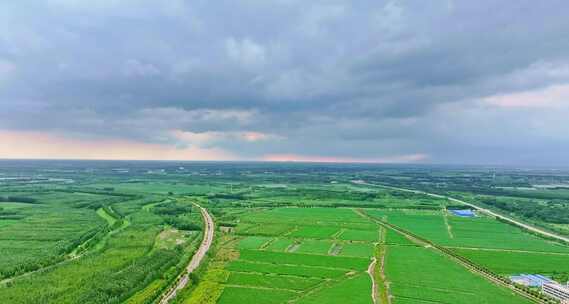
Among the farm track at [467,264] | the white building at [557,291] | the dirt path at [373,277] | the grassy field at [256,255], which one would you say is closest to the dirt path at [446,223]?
the grassy field at [256,255]

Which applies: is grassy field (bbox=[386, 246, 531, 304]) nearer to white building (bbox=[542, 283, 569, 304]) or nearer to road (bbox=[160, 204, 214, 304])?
white building (bbox=[542, 283, 569, 304])

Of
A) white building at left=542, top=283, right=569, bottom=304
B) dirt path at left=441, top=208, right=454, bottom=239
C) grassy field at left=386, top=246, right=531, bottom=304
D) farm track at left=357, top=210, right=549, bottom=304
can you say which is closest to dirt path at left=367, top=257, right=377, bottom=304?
grassy field at left=386, top=246, right=531, bottom=304

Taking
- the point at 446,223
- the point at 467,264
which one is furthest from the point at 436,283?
the point at 446,223

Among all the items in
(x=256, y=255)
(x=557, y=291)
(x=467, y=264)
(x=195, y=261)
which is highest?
(x=557, y=291)

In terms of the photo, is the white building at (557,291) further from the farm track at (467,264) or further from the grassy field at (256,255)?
the grassy field at (256,255)

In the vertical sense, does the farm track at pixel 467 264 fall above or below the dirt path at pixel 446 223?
below

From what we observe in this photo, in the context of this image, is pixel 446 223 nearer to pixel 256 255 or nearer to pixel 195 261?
pixel 256 255
